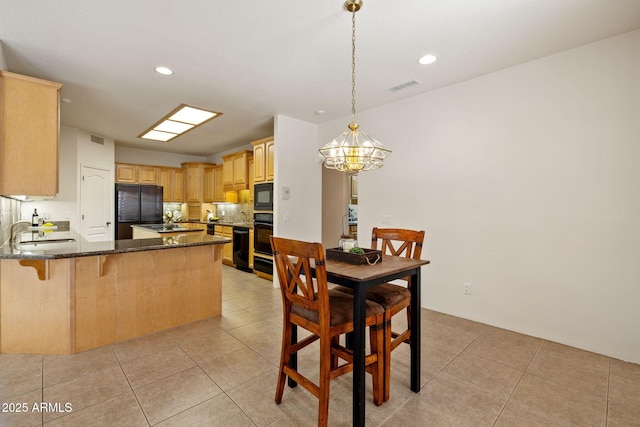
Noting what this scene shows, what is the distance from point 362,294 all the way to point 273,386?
1088mm

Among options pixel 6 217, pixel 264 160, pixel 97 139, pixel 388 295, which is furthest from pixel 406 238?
pixel 97 139

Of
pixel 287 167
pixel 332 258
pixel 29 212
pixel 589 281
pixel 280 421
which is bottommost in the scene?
pixel 280 421

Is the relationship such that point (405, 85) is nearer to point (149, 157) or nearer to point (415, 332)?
point (415, 332)

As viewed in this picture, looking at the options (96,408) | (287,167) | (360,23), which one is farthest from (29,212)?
(360,23)

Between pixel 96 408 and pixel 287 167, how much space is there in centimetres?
357

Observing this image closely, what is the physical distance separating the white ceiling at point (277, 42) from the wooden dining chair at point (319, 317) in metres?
1.82

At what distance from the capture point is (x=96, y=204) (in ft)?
19.6

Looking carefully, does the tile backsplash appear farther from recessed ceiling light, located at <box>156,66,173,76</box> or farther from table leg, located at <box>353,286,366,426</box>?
table leg, located at <box>353,286,366,426</box>

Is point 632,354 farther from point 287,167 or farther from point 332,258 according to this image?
point 287,167

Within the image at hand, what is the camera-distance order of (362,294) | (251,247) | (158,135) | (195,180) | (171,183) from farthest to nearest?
(195,180), (171,183), (158,135), (251,247), (362,294)

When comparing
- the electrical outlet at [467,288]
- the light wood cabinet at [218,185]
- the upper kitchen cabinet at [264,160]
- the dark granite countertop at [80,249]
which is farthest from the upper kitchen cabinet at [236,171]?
the electrical outlet at [467,288]

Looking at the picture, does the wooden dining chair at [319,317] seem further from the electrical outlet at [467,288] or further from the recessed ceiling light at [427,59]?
the recessed ceiling light at [427,59]

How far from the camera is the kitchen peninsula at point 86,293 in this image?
2.50 m

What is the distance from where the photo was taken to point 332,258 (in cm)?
211
